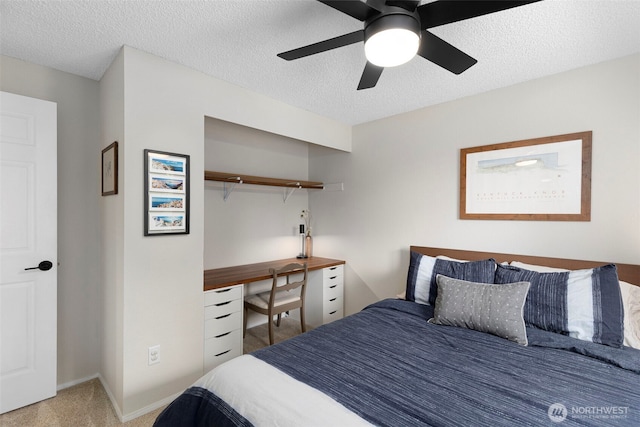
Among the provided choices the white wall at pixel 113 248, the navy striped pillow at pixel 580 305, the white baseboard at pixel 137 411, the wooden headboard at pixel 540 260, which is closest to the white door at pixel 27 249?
the white wall at pixel 113 248

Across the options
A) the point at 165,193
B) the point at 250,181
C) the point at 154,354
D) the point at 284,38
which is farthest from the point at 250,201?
the point at 284,38

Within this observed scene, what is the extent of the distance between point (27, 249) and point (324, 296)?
259cm

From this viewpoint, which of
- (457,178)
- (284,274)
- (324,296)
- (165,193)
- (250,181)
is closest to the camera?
(165,193)

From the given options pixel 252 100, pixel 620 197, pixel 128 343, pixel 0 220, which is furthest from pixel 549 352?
pixel 0 220

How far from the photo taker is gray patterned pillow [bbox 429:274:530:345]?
5.94 ft

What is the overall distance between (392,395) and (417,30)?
5.12 feet

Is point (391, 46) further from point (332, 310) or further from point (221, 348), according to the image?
point (332, 310)

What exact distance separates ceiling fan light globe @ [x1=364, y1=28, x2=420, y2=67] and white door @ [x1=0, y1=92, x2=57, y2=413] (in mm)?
2292

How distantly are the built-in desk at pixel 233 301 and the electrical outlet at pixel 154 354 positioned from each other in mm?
362

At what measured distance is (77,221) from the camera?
2.46m

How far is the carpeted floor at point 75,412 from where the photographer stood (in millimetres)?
1992

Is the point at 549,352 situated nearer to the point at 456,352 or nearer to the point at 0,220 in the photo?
the point at 456,352

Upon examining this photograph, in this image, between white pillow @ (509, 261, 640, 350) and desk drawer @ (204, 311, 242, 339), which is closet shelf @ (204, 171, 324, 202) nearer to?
desk drawer @ (204, 311, 242, 339)

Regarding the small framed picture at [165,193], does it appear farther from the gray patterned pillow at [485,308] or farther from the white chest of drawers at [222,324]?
the gray patterned pillow at [485,308]
